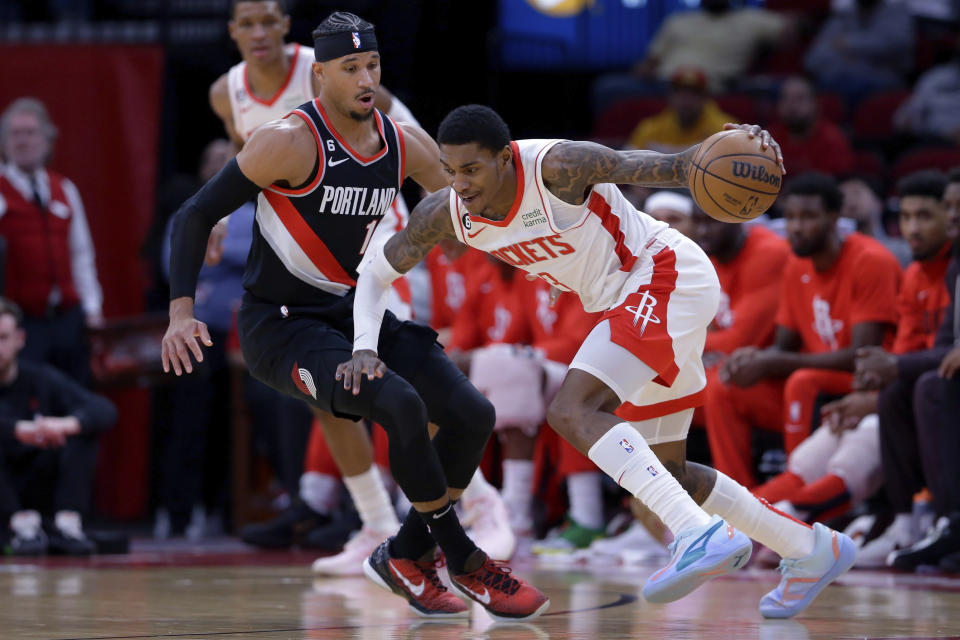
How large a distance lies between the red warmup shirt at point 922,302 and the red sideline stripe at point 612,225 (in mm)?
2685

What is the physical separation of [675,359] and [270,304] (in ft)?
5.02

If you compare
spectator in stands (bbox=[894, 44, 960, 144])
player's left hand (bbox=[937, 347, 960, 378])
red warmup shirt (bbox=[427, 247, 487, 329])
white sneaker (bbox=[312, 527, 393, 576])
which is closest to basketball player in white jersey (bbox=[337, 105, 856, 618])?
player's left hand (bbox=[937, 347, 960, 378])

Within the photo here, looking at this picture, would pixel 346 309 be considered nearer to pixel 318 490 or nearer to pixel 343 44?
pixel 343 44

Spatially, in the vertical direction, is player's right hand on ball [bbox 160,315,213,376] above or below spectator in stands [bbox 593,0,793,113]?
below

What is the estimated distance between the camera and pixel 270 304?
16.9 ft

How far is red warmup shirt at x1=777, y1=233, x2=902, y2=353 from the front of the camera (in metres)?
6.94

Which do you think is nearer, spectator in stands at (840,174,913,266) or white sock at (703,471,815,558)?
white sock at (703,471,815,558)

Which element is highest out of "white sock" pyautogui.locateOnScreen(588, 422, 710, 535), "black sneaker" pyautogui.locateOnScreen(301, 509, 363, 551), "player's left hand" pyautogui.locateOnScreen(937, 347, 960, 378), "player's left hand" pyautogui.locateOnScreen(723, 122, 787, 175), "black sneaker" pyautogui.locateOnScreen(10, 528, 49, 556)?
"player's left hand" pyautogui.locateOnScreen(723, 122, 787, 175)

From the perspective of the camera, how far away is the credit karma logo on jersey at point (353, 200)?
504 centimetres

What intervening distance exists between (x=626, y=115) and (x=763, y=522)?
22.7 ft

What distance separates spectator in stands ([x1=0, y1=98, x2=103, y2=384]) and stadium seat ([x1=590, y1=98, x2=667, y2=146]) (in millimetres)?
4180

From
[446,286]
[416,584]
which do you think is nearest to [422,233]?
[416,584]

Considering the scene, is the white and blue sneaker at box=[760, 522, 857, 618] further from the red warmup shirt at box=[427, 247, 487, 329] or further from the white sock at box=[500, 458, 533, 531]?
the red warmup shirt at box=[427, 247, 487, 329]

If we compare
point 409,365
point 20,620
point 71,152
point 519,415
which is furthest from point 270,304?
point 71,152
